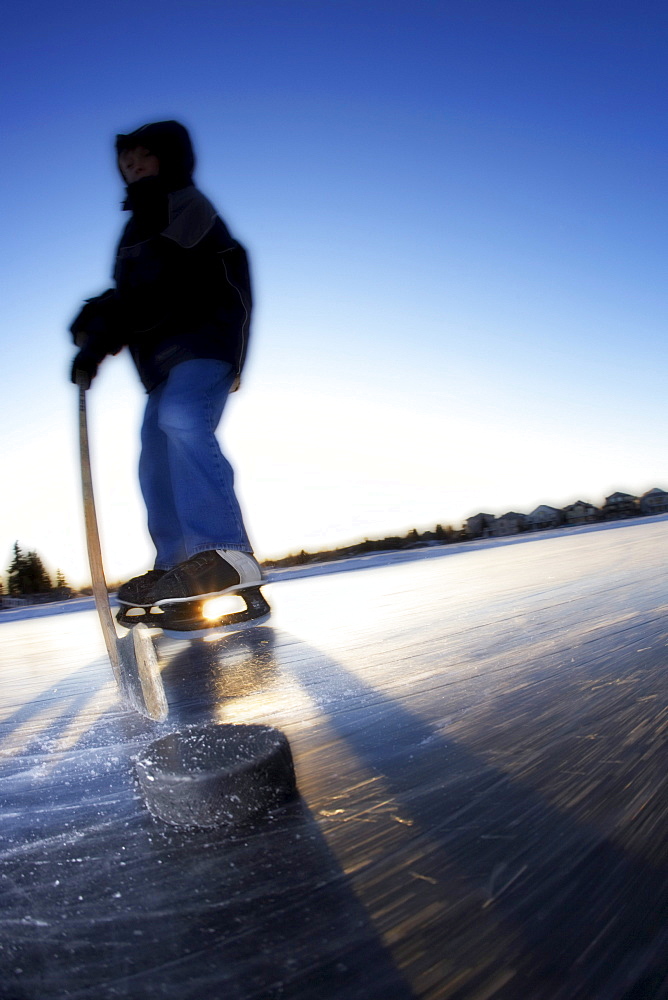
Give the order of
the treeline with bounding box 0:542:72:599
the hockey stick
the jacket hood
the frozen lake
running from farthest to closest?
the treeline with bounding box 0:542:72:599 < the jacket hood < the hockey stick < the frozen lake

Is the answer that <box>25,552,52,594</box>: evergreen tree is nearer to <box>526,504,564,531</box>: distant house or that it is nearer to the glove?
the glove

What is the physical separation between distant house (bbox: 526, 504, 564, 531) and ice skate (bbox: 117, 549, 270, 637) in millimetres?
9861

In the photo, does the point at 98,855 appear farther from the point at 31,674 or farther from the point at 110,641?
the point at 31,674

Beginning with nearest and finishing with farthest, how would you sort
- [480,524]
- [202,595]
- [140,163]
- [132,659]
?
1. [132,659]
2. [202,595]
3. [140,163]
4. [480,524]

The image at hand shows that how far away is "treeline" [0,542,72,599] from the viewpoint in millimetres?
5773

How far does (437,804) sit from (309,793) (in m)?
0.14

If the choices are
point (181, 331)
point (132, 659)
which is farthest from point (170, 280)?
point (132, 659)

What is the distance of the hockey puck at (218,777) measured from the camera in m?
0.56

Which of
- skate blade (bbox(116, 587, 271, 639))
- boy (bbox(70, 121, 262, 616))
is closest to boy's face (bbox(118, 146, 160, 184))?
boy (bbox(70, 121, 262, 616))

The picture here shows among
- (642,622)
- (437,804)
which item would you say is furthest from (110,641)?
(642,622)

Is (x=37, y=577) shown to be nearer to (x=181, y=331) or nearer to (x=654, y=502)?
(x=181, y=331)

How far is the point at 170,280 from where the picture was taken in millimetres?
1860

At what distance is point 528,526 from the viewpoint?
1119cm

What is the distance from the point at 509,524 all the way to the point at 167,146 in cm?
1017
